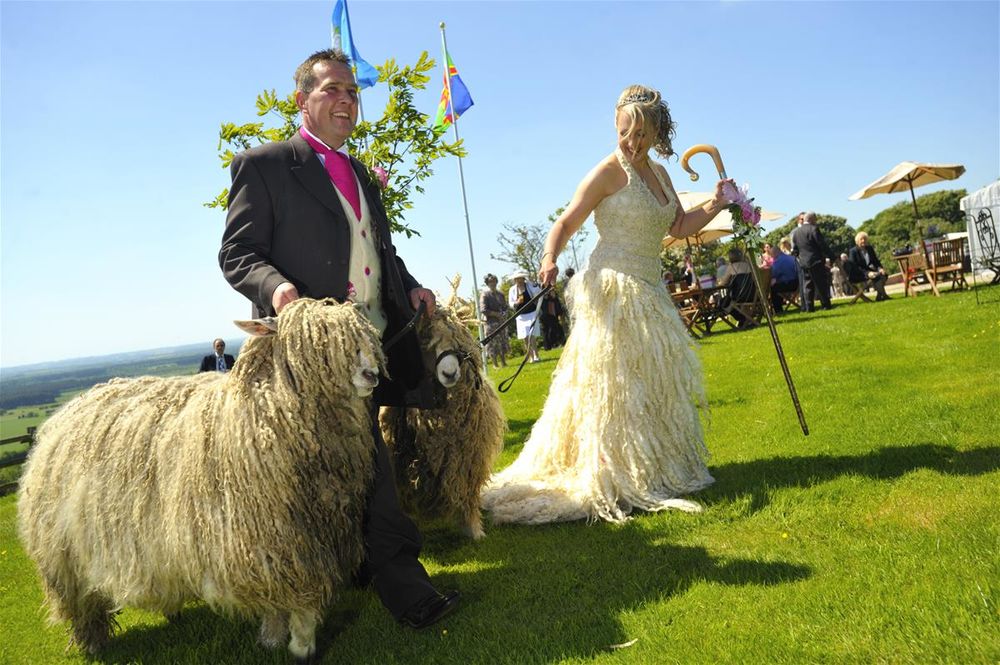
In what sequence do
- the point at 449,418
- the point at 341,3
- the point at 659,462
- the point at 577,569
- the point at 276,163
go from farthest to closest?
the point at 341,3, the point at 659,462, the point at 449,418, the point at 577,569, the point at 276,163

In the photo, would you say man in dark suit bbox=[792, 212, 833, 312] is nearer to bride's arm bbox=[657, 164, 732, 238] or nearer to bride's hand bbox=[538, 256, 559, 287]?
bride's arm bbox=[657, 164, 732, 238]

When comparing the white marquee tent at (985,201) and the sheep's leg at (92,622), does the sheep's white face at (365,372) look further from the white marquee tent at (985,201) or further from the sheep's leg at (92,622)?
the white marquee tent at (985,201)

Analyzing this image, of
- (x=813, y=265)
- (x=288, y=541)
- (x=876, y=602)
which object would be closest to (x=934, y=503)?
(x=876, y=602)

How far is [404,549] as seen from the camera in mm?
3664

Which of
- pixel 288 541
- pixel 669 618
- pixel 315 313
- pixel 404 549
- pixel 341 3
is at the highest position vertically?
pixel 341 3

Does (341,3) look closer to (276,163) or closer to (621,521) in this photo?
(276,163)

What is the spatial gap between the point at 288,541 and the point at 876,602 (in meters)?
2.44

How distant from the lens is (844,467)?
5.05 meters

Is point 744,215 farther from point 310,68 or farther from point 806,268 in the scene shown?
point 806,268

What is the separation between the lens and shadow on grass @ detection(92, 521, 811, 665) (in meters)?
3.28

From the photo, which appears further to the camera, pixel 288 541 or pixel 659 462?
pixel 659 462

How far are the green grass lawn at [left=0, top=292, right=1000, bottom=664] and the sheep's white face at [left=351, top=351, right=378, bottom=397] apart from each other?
1.23 m

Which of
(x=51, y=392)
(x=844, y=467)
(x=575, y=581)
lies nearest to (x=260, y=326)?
(x=575, y=581)

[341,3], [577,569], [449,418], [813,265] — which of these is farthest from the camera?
[813,265]
